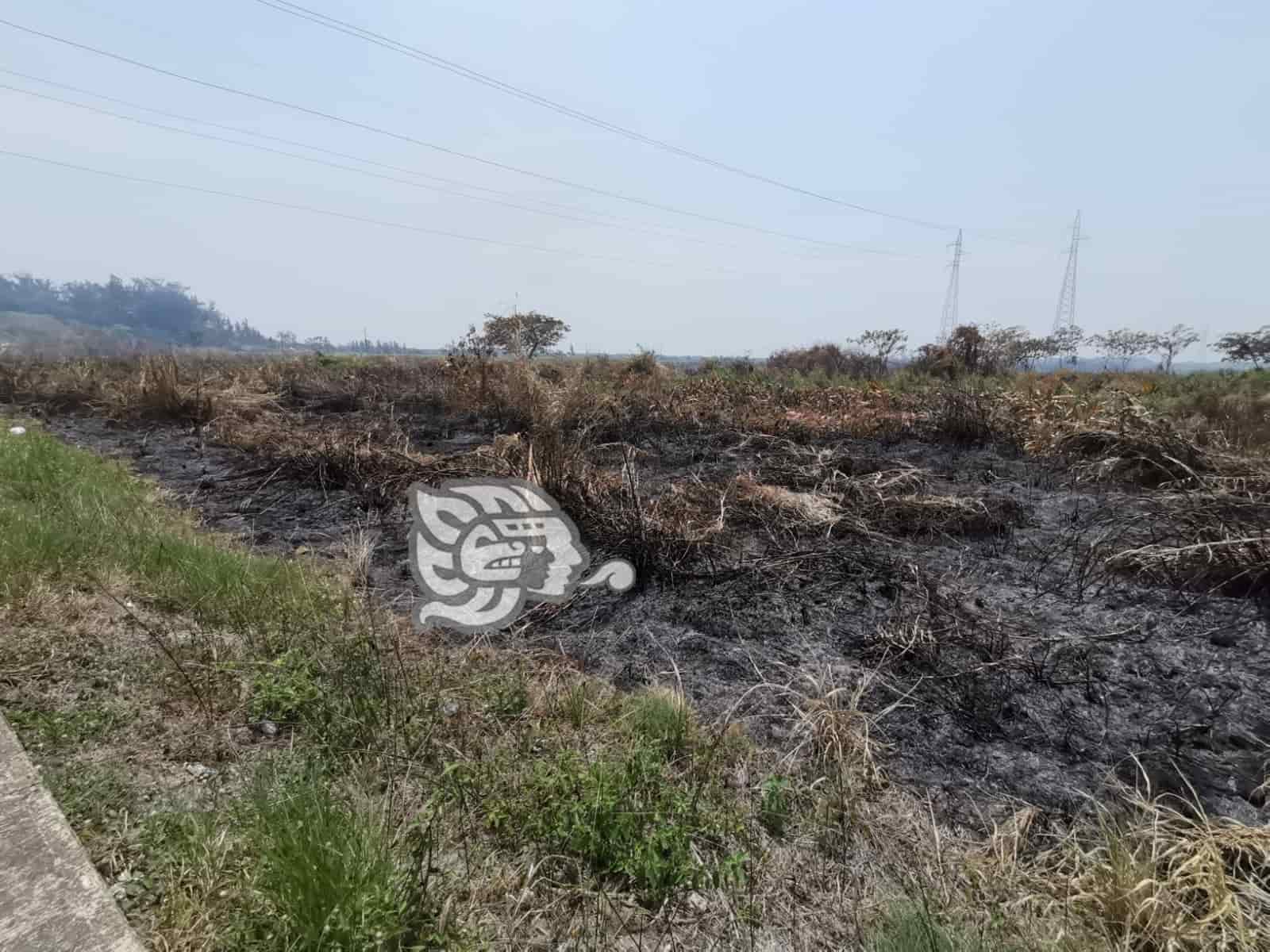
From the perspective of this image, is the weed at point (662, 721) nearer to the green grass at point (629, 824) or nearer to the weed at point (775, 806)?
the green grass at point (629, 824)

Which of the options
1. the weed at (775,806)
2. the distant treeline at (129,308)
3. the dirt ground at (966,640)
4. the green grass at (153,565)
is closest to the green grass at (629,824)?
the weed at (775,806)

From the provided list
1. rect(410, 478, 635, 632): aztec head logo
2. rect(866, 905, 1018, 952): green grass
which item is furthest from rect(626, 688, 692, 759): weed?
rect(410, 478, 635, 632): aztec head logo

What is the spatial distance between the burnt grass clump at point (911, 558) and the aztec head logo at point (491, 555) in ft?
0.43

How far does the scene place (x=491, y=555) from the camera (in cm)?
401

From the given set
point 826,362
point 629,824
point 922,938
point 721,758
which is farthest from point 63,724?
point 826,362

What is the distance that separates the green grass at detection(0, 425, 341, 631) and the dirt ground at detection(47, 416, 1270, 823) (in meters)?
0.64

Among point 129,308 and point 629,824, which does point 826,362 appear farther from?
point 129,308

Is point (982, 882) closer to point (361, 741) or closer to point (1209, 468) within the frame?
point (361, 741)

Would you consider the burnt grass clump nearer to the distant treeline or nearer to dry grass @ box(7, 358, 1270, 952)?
dry grass @ box(7, 358, 1270, 952)

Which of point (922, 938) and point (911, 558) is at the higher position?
point (911, 558)

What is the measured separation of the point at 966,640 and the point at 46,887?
131 inches

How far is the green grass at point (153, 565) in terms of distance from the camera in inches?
104

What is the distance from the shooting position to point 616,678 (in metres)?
2.72

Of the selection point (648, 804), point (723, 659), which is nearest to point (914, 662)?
point (723, 659)
